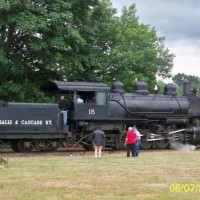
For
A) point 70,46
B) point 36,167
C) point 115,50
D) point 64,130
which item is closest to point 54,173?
point 36,167

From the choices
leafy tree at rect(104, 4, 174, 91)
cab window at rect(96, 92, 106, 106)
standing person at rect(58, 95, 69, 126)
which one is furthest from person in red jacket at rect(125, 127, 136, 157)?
leafy tree at rect(104, 4, 174, 91)

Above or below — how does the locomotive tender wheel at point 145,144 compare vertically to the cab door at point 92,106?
below

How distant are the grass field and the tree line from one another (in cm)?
1018

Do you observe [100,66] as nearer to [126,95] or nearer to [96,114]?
[126,95]

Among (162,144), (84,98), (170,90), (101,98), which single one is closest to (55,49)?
(84,98)

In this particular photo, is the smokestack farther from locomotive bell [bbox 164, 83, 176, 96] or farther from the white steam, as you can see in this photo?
the white steam

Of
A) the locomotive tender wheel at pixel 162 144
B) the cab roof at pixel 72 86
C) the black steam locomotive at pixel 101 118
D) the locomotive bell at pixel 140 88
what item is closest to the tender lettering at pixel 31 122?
the black steam locomotive at pixel 101 118

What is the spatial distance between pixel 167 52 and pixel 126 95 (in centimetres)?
2747

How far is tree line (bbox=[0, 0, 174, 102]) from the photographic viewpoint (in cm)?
2615

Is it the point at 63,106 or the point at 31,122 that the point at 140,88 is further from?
the point at 31,122

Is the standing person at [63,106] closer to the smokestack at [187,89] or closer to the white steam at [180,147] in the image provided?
the white steam at [180,147]

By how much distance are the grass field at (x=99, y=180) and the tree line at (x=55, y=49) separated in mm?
10181
